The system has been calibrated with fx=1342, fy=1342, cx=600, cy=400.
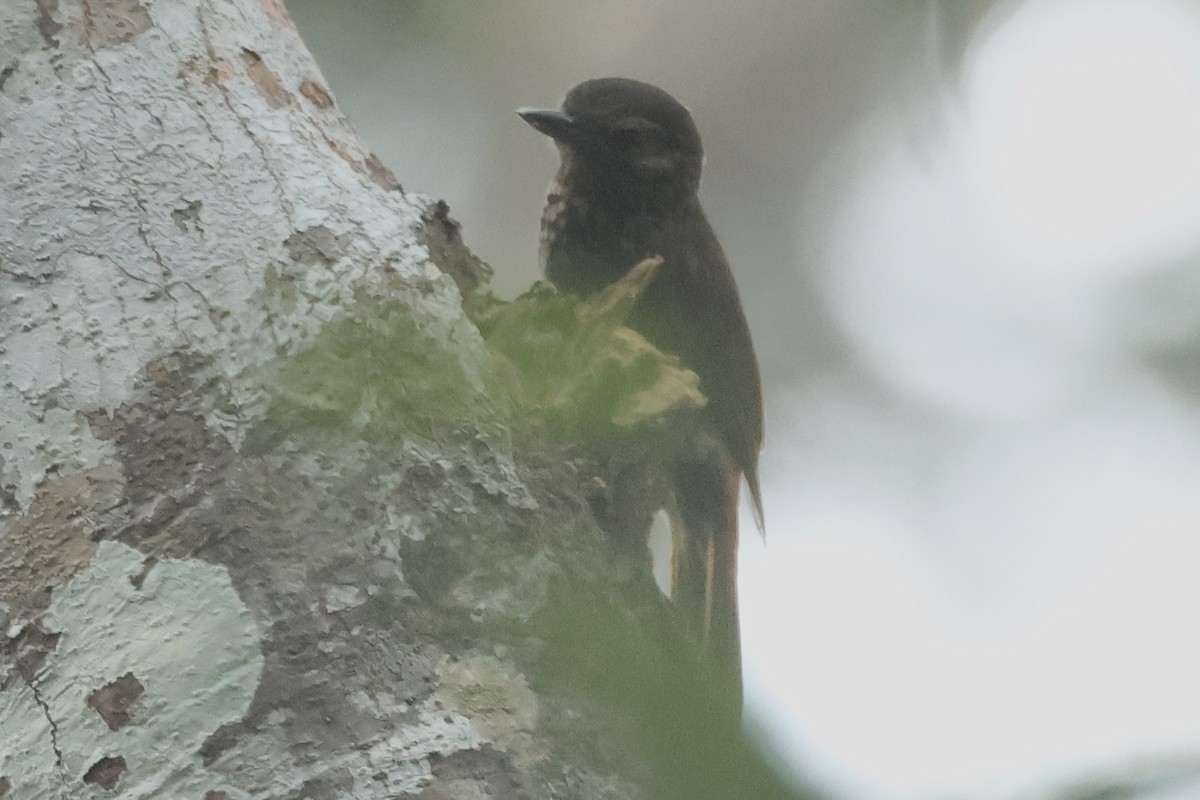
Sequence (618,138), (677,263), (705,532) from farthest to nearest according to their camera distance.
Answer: (618,138) < (677,263) < (705,532)

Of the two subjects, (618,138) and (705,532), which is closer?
(705,532)

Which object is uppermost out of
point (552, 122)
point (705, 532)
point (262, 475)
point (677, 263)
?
point (552, 122)

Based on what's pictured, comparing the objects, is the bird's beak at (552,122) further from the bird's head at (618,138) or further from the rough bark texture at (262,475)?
the rough bark texture at (262,475)

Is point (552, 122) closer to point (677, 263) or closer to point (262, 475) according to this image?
point (677, 263)

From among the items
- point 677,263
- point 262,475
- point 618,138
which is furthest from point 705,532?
point 262,475

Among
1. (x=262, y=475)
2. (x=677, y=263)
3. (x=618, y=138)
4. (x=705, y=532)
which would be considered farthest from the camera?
(x=618, y=138)

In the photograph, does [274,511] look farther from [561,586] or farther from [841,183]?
[841,183]
